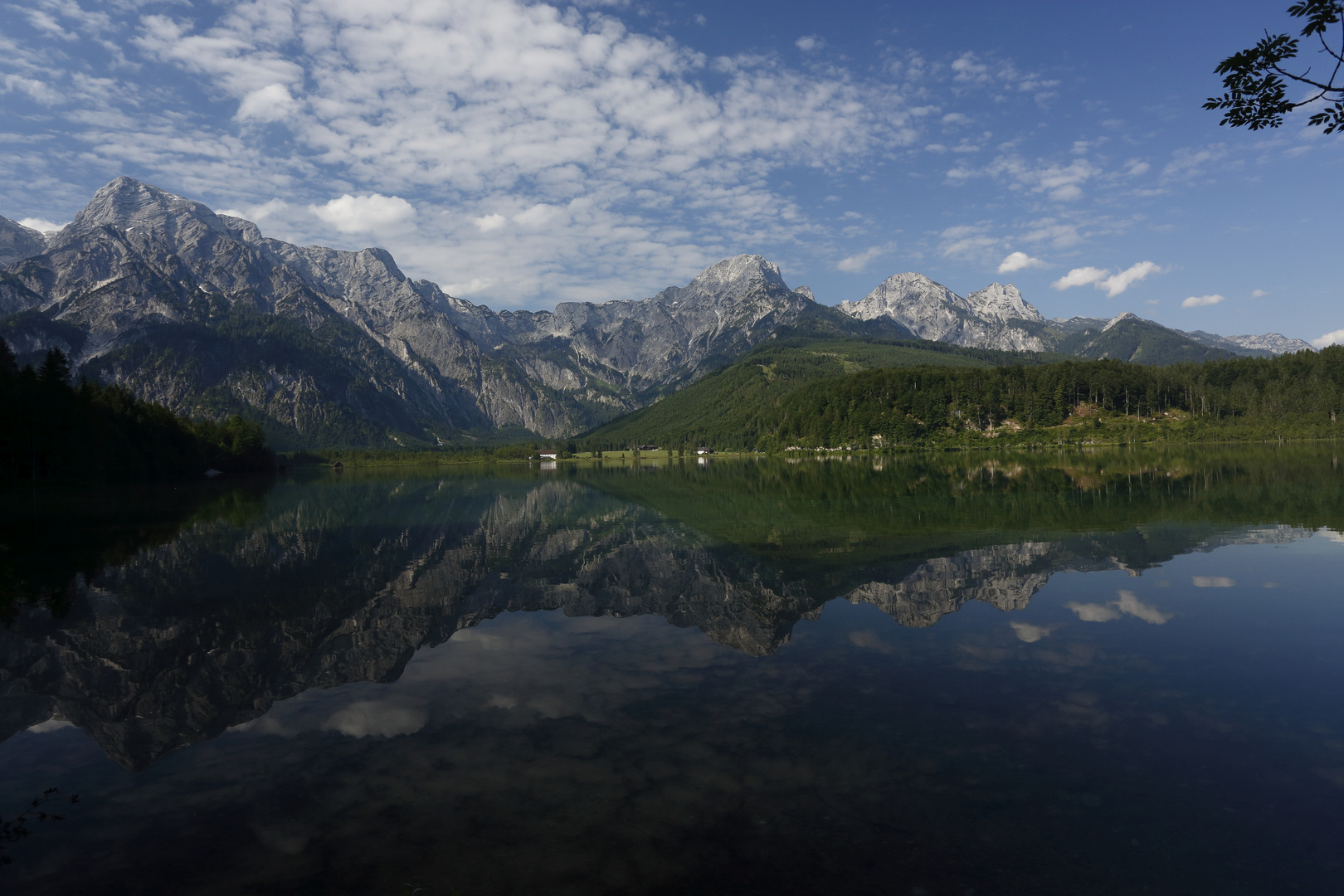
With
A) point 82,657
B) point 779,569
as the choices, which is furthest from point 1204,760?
point 82,657

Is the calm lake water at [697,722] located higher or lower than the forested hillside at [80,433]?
lower

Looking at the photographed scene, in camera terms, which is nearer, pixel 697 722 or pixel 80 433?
pixel 697 722

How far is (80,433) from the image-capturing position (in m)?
94.0

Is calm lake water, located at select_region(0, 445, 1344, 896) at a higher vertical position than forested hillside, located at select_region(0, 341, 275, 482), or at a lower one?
lower

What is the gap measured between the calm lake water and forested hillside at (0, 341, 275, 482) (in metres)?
70.2

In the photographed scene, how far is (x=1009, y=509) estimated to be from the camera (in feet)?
154

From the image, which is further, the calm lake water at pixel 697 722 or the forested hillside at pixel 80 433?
the forested hillside at pixel 80 433

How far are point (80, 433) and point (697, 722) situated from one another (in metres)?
119

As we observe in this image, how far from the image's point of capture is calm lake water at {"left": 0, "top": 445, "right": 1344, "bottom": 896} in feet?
28.9

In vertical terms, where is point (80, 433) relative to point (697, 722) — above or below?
above

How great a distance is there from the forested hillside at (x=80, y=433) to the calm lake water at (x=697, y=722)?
70.2 m

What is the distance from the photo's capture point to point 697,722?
530 inches

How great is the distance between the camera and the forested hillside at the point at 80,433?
270 feet

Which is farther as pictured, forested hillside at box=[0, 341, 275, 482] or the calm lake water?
forested hillside at box=[0, 341, 275, 482]
